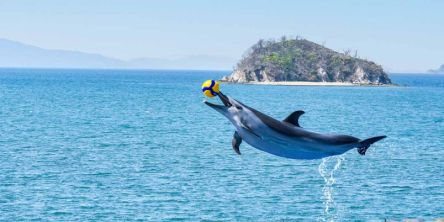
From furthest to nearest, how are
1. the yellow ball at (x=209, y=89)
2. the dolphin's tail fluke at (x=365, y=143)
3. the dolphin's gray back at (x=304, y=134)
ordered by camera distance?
the yellow ball at (x=209, y=89)
the dolphin's tail fluke at (x=365, y=143)
the dolphin's gray back at (x=304, y=134)

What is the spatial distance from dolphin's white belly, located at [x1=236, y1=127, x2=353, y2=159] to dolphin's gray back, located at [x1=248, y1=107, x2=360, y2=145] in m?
0.07

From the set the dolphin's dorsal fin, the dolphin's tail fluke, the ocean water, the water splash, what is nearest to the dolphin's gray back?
the dolphin's tail fluke

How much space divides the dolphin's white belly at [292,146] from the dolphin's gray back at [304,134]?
7cm

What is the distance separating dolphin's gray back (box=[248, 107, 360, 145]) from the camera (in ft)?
40.0

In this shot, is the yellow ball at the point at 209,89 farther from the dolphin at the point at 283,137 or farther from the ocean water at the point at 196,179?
the ocean water at the point at 196,179

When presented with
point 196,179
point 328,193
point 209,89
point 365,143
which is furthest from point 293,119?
point 196,179

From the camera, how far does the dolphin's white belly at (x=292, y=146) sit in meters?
12.3

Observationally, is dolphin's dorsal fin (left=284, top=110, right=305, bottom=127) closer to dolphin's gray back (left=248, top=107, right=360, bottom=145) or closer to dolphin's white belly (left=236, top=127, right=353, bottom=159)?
dolphin's gray back (left=248, top=107, right=360, bottom=145)

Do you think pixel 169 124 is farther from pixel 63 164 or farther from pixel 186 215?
pixel 186 215

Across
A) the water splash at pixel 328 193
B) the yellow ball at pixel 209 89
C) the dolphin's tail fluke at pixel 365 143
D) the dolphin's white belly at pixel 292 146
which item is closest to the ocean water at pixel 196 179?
the water splash at pixel 328 193

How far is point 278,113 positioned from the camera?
534 feet

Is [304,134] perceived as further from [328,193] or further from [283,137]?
[328,193]

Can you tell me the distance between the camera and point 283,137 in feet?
40.4

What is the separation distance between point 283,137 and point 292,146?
23cm
